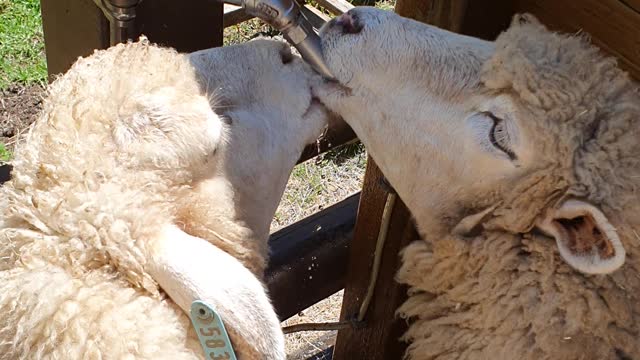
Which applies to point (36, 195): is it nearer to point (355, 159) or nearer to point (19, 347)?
point (19, 347)

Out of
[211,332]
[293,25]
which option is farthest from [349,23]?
[211,332]

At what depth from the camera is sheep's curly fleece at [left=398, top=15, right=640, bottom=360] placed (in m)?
2.16

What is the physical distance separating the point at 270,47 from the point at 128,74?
452 mm

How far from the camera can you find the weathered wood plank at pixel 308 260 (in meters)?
2.88

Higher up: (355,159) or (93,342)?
(93,342)

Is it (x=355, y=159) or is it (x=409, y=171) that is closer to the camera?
(x=409, y=171)

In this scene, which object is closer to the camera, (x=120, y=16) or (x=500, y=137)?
(x=500, y=137)

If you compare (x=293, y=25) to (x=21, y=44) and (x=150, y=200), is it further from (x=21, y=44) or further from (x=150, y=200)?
(x=21, y=44)

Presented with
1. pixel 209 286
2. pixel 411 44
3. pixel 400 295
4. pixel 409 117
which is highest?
pixel 411 44

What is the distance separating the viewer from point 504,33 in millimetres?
2396

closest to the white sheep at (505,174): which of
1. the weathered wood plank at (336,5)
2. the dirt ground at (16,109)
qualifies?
the weathered wood plank at (336,5)

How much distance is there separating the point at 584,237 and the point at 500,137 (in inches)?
13.4

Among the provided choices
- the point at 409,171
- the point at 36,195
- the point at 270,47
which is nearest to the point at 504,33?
the point at 409,171

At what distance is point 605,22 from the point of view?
2377 mm
